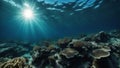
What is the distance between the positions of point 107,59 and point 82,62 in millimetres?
1470

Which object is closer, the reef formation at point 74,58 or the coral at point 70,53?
the reef formation at point 74,58

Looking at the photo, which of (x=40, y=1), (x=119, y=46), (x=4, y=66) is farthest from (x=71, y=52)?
(x=40, y=1)

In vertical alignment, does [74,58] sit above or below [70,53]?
below

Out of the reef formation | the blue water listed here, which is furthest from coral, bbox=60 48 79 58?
the blue water

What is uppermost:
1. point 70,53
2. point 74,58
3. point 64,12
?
point 64,12

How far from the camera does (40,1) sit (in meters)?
21.3

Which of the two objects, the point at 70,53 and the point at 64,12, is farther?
the point at 64,12

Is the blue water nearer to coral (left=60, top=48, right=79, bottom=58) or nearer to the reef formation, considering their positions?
the reef formation

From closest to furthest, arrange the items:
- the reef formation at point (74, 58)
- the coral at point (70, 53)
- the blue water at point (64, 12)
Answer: the reef formation at point (74, 58)
the coral at point (70, 53)
the blue water at point (64, 12)

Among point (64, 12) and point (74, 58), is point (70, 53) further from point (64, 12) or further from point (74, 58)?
point (64, 12)

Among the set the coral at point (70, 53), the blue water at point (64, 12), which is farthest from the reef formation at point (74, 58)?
the blue water at point (64, 12)

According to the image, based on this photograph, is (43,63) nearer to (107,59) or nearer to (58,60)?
(58,60)

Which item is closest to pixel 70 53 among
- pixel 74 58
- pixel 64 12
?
pixel 74 58

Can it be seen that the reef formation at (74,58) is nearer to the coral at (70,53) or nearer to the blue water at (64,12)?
the coral at (70,53)
